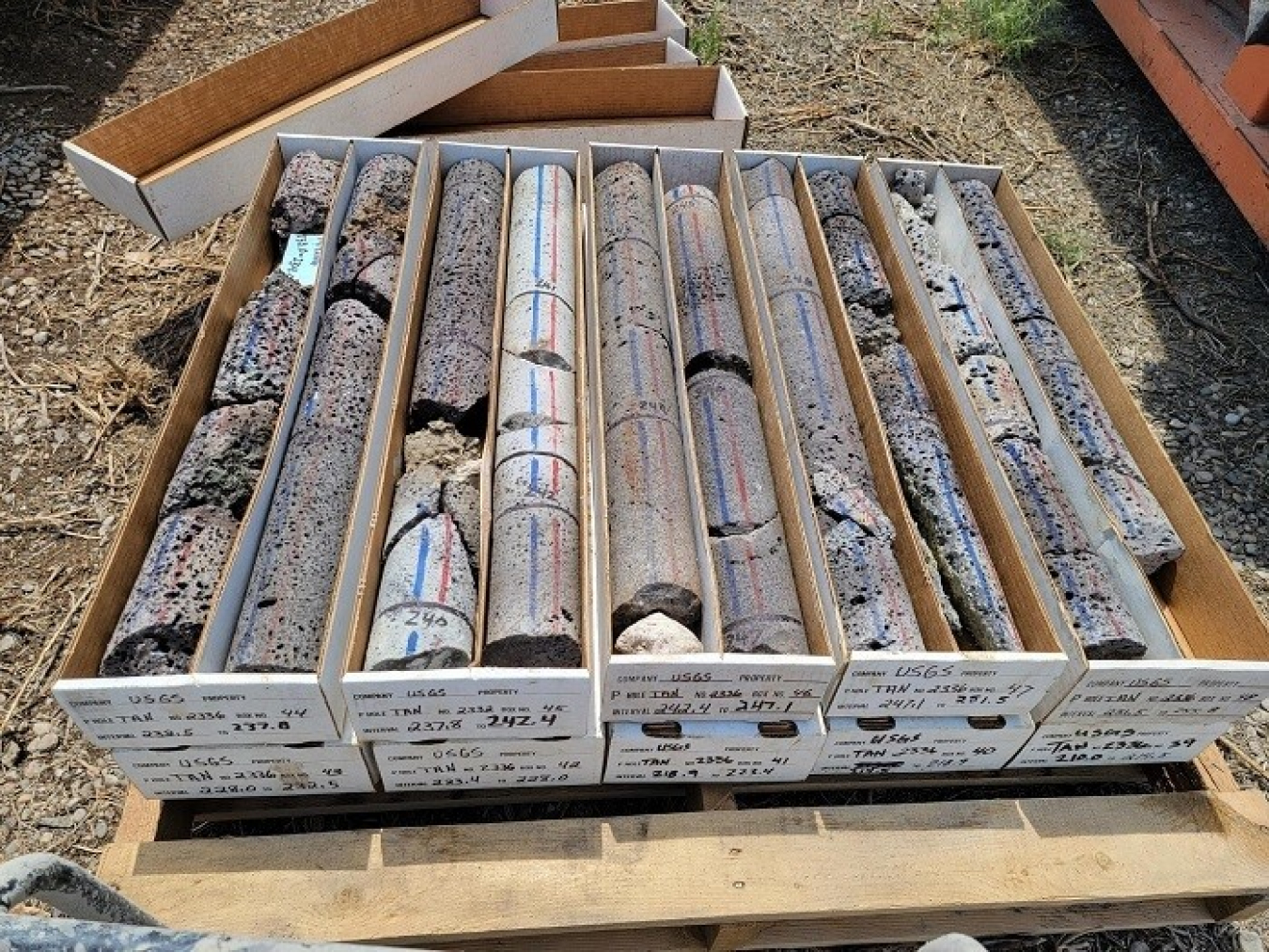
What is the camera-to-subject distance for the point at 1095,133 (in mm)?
6277

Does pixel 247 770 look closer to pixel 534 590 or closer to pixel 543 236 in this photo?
pixel 534 590

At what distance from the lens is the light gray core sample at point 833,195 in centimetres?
412

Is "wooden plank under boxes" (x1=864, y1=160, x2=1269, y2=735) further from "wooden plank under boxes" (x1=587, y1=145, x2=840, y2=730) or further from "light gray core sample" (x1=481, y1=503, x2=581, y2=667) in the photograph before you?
"light gray core sample" (x1=481, y1=503, x2=581, y2=667)

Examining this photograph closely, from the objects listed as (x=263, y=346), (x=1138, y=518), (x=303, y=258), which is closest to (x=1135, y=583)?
(x=1138, y=518)

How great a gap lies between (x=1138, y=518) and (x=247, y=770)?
9.59ft

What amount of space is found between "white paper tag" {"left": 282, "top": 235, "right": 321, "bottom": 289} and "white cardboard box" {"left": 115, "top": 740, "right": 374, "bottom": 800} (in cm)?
185

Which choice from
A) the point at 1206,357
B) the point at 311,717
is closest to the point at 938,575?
the point at 311,717

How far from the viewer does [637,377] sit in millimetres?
3326

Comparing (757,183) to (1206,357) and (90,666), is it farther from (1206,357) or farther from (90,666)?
(90,666)

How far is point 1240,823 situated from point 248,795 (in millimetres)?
2959

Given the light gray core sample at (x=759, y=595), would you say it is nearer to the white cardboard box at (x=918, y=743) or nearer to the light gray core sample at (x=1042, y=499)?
the white cardboard box at (x=918, y=743)

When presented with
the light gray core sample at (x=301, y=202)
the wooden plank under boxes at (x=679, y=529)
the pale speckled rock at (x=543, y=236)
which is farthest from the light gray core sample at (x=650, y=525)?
the light gray core sample at (x=301, y=202)

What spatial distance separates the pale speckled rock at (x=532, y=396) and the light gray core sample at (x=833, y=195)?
1539mm

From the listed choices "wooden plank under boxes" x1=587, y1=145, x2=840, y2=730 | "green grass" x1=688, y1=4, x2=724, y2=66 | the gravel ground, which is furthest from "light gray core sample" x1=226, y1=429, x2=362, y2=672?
"green grass" x1=688, y1=4, x2=724, y2=66
